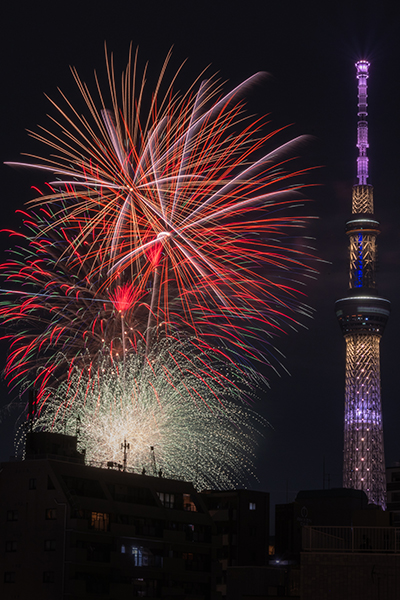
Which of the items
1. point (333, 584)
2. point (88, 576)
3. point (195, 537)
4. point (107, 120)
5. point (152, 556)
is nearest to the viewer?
point (333, 584)

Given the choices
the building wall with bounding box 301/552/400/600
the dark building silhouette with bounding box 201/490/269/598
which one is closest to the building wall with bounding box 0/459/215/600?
the dark building silhouette with bounding box 201/490/269/598

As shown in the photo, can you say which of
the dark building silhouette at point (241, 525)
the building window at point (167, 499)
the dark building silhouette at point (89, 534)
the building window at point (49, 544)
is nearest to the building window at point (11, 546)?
the dark building silhouette at point (89, 534)

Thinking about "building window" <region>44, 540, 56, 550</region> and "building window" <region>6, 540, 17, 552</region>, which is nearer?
"building window" <region>44, 540, 56, 550</region>

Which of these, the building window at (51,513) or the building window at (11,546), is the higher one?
the building window at (51,513)

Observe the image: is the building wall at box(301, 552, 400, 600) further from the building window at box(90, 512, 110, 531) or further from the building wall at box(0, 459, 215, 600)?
A: the building window at box(90, 512, 110, 531)

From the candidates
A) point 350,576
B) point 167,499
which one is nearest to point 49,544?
point 167,499

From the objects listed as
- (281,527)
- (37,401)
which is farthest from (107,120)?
(281,527)

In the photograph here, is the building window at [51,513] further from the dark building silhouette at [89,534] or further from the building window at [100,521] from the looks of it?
the building window at [100,521]

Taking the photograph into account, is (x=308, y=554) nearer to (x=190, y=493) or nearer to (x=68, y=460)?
(x=68, y=460)
